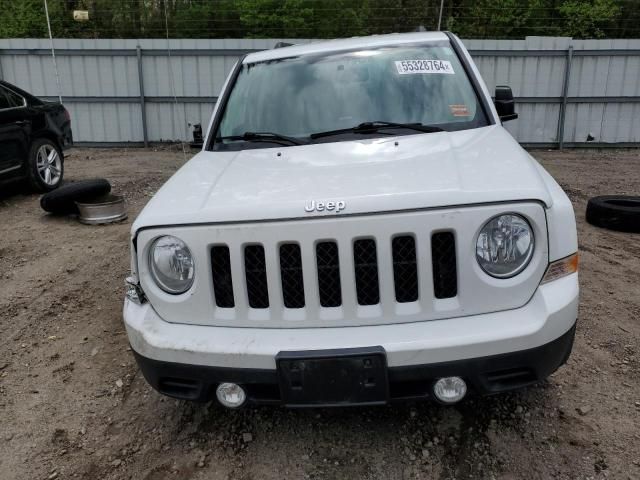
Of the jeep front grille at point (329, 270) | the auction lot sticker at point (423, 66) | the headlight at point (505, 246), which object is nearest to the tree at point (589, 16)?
the auction lot sticker at point (423, 66)

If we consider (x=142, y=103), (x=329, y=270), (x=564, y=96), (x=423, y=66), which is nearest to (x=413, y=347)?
(x=329, y=270)

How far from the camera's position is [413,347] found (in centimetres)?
216

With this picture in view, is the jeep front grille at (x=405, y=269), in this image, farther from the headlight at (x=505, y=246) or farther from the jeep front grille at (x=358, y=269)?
→ the headlight at (x=505, y=246)

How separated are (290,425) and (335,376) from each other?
2.61 feet

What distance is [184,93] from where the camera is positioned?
12.9 meters

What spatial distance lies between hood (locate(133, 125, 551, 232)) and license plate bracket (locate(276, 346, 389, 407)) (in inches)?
21.4

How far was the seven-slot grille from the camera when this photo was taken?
2250 millimetres

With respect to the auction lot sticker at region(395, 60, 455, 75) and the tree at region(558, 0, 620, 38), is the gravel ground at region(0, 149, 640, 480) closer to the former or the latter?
the auction lot sticker at region(395, 60, 455, 75)

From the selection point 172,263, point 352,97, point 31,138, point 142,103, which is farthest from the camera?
point 142,103

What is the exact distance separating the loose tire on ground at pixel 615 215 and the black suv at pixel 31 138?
6.91m

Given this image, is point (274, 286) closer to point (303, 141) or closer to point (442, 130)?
point (303, 141)

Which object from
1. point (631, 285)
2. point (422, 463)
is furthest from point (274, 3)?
point (422, 463)

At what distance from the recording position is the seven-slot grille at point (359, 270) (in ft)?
7.38

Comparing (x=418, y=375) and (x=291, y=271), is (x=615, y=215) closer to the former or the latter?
(x=418, y=375)
